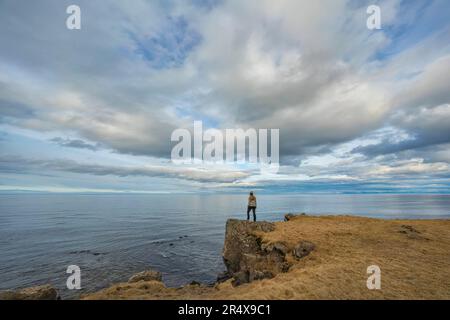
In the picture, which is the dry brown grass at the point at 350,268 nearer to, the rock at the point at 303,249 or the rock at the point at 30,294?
the rock at the point at 303,249

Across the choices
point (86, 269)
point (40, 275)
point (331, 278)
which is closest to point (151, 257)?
point (86, 269)

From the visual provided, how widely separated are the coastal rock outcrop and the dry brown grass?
94cm

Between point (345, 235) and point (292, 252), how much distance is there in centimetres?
603

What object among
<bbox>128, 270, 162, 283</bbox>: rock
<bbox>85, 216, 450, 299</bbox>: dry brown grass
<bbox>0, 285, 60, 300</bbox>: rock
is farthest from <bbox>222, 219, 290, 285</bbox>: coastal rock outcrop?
<bbox>0, 285, 60, 300</bbox>: rock

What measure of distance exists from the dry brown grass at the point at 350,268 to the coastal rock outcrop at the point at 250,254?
94cm

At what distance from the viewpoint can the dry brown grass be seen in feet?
32.3

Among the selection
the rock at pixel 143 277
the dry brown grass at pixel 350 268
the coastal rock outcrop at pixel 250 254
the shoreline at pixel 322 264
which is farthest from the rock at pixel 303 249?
the rock at pixel 143 277

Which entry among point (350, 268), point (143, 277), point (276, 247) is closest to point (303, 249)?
point (276, 247)

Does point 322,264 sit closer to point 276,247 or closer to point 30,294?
point 276,247

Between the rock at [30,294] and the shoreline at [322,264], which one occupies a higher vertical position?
the shoreline at [322,264]

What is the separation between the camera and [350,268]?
12.3 meters

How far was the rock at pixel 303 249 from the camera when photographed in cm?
1533
